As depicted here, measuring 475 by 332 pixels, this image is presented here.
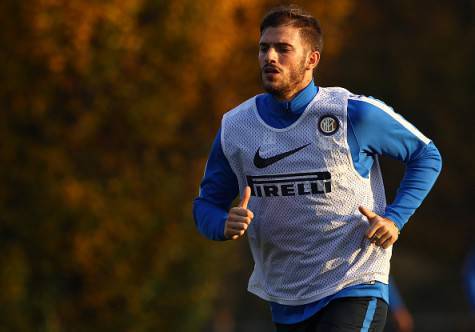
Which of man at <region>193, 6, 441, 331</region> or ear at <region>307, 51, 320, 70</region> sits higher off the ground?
ear at <region>307, 51, 320, 70</region>

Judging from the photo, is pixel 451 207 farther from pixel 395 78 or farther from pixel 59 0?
pixel 59 0

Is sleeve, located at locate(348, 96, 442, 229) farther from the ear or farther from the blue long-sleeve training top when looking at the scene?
the ear

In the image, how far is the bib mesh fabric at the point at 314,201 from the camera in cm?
659

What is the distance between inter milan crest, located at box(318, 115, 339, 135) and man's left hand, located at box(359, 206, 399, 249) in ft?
1.32

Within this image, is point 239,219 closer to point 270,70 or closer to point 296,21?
point 270,70

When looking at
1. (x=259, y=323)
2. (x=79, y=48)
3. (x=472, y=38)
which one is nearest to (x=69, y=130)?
(x=79, y=48)

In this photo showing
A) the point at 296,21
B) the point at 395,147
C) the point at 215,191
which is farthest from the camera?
the point at 215,191

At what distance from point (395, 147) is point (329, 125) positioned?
0.32 meters

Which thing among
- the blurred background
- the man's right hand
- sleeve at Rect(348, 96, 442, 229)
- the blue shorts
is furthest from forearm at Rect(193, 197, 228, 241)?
the blurred background

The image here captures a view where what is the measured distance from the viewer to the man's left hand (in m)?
6.41

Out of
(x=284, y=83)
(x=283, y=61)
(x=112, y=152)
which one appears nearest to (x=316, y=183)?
(x=284, y=83)

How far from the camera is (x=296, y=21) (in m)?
6.79

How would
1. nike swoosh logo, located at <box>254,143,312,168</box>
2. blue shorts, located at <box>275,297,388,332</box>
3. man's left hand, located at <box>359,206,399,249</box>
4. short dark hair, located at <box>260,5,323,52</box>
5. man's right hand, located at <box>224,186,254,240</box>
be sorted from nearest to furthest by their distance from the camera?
1. man's right hand, located at <box>224,186,254,240</box>
2. man's left hand, located at <box>359,206,399,249</box>
3. blue shorts, located at <box>275,297,388,332</box>
4. nike swoosh logo, located at <box>254,143,312,168</box>
5. short dark hair, located at <box>260,5,323,52</box>

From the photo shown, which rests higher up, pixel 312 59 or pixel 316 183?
pixel 312 59
